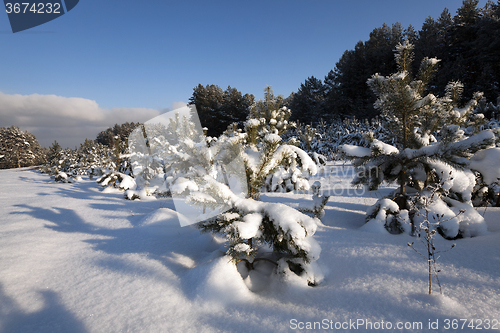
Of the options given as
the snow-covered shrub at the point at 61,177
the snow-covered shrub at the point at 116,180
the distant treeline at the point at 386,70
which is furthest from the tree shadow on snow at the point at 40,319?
the distant treeline at the point at 386,70

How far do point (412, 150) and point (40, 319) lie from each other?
426cm

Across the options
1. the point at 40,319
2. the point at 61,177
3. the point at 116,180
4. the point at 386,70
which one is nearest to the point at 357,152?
the point at 40,319

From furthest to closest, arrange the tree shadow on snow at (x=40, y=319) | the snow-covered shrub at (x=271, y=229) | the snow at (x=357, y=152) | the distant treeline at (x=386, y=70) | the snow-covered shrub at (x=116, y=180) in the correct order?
1. the distant treeline at (x=386, y=70)
2. the snow-covered shrub at (x=116, y=180)
3. the snow at (x=357, y=152)
4. the snow-covered shrub at (x=271, y=229)
5. the tree shadow on snow at (x=40, y=319)

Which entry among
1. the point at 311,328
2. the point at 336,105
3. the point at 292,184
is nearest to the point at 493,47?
the point at 336,105

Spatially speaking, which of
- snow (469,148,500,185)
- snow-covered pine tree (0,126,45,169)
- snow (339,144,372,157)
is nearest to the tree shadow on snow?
snow (339,144,372,157)

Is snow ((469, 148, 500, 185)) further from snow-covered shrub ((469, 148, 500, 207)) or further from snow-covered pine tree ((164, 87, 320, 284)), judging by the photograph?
snow-covered pine tree ((164, 87, 320, 284))

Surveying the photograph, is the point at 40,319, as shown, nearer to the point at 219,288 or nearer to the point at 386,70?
the point at 219,288

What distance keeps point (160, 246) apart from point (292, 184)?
467 cm

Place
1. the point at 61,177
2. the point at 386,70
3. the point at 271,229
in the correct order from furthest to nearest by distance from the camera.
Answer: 1. the point at 386,70
2. the point at 61,177
3. the point at 271,229

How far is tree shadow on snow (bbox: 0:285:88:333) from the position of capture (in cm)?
128

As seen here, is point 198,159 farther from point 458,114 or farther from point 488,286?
point 458,114

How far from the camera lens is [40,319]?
1359 mm

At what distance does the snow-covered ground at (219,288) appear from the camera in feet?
4.38

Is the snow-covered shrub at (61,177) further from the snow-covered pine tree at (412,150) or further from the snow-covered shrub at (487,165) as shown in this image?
the snow-covered shrub at (487,165)
